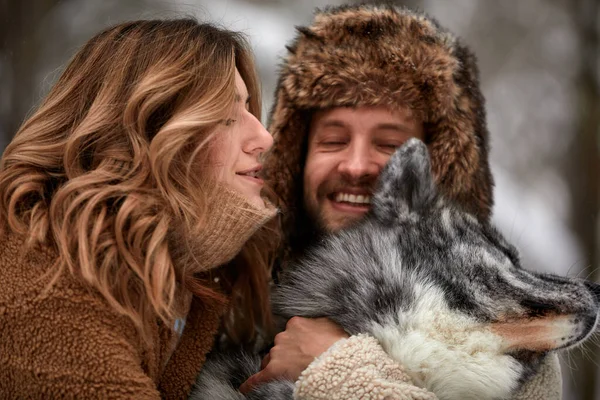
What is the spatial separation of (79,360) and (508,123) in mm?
4760

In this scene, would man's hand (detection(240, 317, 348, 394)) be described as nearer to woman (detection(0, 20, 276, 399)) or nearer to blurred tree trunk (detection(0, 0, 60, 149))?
woman (detection(0, 20, 276, 399))

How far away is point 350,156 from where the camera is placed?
2656 mm

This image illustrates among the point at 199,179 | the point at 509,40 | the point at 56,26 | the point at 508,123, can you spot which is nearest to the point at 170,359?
→ the point at 199,179

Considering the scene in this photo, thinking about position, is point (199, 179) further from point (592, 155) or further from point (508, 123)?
point (592, 155)

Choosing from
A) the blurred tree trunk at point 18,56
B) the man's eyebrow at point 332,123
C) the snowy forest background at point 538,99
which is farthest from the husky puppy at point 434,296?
the blurred tree trunk at point 18,56

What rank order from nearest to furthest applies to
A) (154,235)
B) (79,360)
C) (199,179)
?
(79,360) → (154,235) → (199,179)

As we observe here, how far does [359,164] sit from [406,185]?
55cm

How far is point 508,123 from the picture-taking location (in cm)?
543

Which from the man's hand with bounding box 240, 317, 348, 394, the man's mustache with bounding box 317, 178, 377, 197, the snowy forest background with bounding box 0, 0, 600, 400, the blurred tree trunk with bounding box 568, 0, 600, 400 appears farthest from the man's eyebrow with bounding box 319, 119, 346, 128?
the blurred tree trunk with bounding box 568, 0, 600, 400

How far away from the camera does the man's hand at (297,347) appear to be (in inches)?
76.0

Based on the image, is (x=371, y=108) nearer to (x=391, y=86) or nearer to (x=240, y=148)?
(x=391, y=86)

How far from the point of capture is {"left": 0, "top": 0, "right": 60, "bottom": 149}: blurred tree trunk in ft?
14.9

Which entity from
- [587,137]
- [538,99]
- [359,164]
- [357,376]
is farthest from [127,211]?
[587,137]

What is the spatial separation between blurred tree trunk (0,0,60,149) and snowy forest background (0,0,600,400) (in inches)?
19.1
